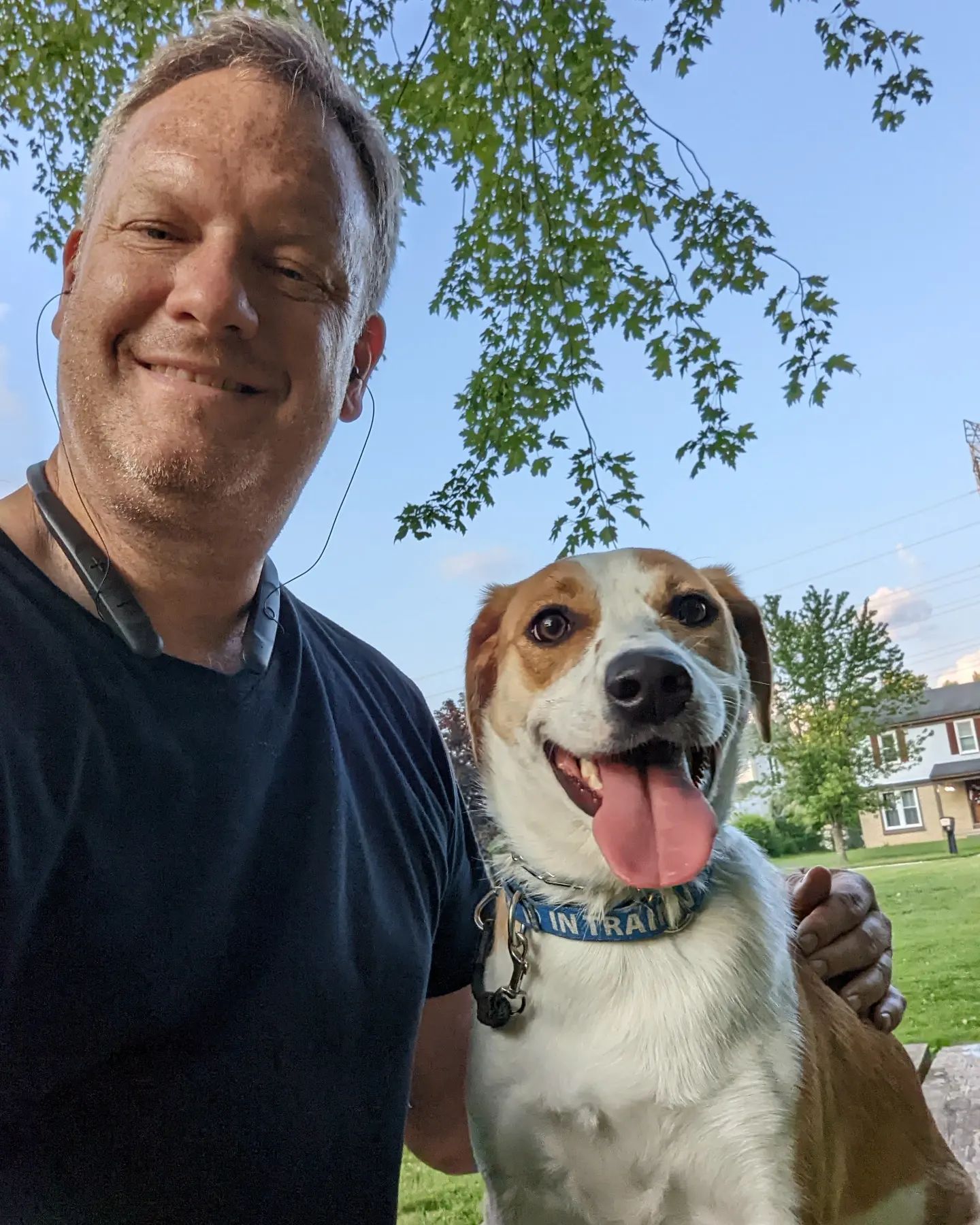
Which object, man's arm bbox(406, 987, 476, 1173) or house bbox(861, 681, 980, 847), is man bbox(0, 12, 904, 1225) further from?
house bbox(861, 681, 980, 847)

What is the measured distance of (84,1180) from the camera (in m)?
0.67

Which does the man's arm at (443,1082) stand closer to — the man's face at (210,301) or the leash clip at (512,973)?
the leash clip at (512,973)

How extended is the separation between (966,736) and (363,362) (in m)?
2.08

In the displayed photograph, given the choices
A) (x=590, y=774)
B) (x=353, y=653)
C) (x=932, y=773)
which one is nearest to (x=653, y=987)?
(x=590, y=774)

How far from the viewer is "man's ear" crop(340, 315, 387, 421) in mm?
1184

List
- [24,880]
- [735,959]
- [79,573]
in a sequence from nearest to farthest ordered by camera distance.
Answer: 1. [24,880]
2. [79,573]
3. [735,959]

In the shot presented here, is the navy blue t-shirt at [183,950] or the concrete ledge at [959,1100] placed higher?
the navy blue t-shirt at [183,950]

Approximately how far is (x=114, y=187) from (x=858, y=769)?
1.72 metres

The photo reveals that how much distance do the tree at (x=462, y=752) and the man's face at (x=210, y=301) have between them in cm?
40

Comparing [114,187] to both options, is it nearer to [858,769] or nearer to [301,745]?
[301,745]

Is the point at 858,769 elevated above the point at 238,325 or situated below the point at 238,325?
below

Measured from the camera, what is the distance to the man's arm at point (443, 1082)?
3.49ft

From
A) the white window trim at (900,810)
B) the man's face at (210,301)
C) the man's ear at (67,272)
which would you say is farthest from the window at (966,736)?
the man's ear at (67,272)

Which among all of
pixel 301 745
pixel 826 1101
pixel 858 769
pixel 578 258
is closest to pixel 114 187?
pixel 301 745
